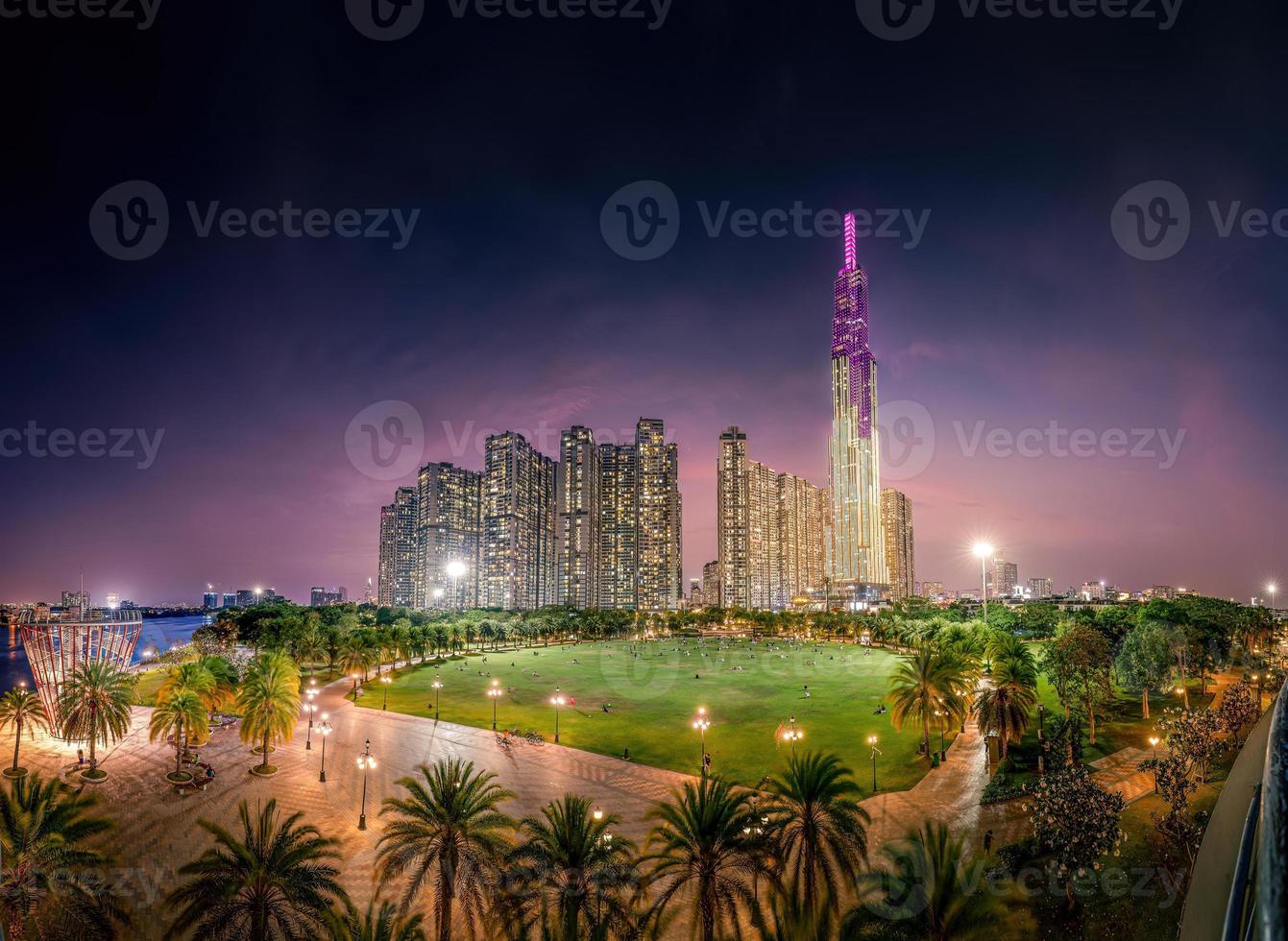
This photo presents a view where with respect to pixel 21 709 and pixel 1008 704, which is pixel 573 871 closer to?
pixel 1008 704

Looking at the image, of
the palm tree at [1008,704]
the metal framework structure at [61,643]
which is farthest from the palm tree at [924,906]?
the metal framework structure at [61,643]

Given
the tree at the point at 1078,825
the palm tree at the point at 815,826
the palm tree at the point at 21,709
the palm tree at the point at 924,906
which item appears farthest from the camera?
the palm tree at the point at 21,709

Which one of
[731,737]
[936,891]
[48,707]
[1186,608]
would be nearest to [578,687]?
[731,737]

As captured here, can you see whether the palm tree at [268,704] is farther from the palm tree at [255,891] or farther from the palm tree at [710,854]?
the palm tree at [710,854]

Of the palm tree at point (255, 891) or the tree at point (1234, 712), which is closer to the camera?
the palm tree at point (255, 891)

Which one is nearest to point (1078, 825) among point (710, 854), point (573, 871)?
point (710, 854)

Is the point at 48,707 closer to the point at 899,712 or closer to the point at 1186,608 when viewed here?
the point at 899,712

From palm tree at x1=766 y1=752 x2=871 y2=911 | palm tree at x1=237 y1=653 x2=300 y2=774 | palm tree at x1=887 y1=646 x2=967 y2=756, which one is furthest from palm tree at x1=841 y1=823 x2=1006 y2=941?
palm tree at x1=237 y1=653 x2=300 y2=774
